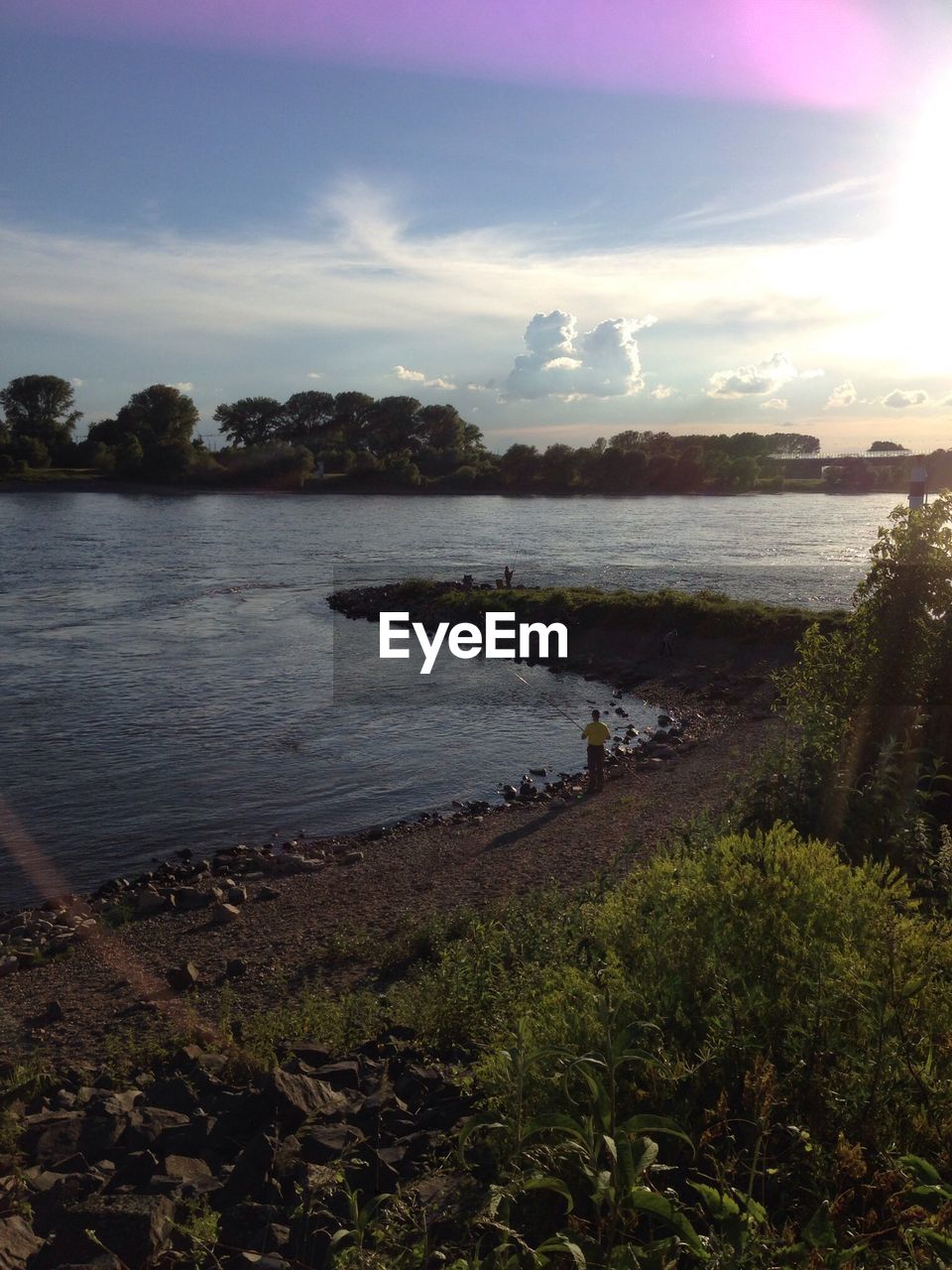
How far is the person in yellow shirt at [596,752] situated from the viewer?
15703mm

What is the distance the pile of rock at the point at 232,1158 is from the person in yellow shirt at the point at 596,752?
31.3 feet

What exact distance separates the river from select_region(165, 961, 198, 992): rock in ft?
14.3

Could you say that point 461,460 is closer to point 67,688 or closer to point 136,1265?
point 67,688

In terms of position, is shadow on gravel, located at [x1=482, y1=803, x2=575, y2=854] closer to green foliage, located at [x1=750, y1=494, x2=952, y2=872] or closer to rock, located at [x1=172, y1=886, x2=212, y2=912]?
rock, located at [x1=172, y1=886, x2=212, y2=912]

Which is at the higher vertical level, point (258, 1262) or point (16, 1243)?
point (258, 1262)

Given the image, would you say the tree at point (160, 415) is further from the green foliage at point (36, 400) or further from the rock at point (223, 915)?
the rock at point (223, 915)

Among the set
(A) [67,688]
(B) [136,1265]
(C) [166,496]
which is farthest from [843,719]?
(C) [166,496]

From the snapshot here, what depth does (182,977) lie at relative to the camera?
28.9 feet

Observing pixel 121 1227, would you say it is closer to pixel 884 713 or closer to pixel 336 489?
pixel 884 713

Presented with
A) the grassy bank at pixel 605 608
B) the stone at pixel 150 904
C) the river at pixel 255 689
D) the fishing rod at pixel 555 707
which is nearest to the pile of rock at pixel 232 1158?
the stone at pixel 150 904

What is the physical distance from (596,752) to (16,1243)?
12.2 meters

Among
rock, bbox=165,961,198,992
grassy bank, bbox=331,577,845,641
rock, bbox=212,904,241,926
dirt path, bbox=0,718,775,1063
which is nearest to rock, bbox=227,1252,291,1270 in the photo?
dirt path, bbox=0,718,775,1063

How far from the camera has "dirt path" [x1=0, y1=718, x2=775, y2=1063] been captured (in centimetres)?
848

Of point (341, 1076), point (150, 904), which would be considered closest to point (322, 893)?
point (150, 904)
